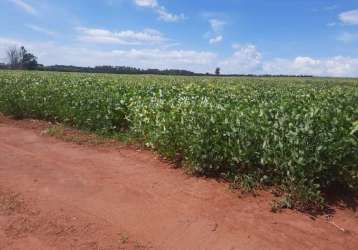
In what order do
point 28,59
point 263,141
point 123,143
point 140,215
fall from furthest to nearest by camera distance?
point 28,59 < point 123,143 < point 263,141 < point 140,215

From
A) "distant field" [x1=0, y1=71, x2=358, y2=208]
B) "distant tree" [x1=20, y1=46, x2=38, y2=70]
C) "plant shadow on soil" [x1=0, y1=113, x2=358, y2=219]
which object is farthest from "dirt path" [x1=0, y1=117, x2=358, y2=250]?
"distant tree" [x1=20, y1=46, x2=38, y2=70]

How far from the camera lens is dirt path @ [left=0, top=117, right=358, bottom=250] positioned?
438cm

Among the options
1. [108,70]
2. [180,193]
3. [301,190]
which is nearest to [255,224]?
[301,190]

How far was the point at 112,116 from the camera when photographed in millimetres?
10344

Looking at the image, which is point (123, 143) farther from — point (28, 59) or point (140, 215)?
point (28, 59)

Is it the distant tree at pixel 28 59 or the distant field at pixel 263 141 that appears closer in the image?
the distant field at pixel 263 141

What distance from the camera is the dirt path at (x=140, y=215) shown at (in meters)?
4.38

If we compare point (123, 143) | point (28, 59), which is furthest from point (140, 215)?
point (28, 59)

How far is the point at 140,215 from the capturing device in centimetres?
502

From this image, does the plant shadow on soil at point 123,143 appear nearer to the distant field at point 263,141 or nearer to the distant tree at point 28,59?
the distant field at point 263,141

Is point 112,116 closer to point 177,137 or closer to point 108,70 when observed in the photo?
point 177,137

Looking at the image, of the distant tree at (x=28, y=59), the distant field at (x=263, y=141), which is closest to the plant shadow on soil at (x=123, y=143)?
the distant field at (x=263, y=141)

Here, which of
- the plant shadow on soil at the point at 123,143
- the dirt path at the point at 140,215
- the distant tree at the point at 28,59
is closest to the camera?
the dirt path at the point at 140,215

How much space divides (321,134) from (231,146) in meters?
1.31
